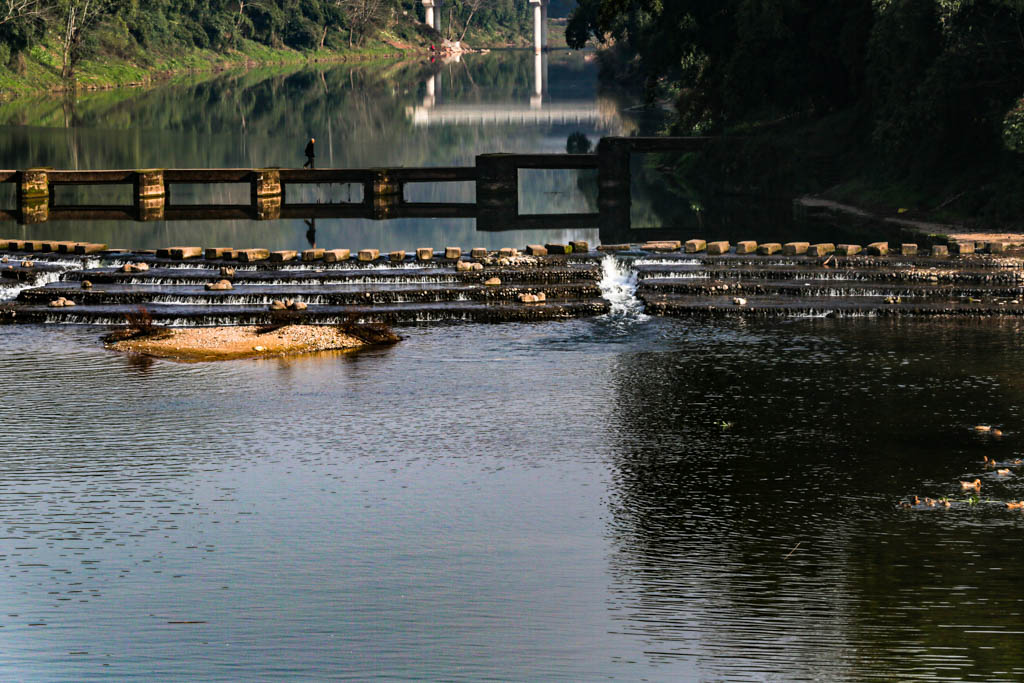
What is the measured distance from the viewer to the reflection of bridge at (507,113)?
12604 centimetres

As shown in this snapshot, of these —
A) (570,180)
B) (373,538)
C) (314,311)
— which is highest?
(570,180)

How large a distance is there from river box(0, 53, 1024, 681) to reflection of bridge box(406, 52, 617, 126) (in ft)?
296

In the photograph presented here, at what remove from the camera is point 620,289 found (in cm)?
4294

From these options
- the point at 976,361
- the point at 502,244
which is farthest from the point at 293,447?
the point at 502,244

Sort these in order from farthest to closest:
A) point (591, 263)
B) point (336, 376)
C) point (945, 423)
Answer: point (591, 263), point (336, 376), point (945, 423)

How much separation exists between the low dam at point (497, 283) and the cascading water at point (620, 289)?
3.5 inches

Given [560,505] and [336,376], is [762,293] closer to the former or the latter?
[336,376]

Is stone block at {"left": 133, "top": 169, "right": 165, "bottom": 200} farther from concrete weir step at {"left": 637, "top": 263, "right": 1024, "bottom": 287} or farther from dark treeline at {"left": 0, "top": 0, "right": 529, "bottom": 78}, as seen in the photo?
dark treeline at {"left": 0, "top": 0, "right": 529, "bottom": 78}

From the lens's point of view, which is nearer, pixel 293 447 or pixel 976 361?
pixel 293 447

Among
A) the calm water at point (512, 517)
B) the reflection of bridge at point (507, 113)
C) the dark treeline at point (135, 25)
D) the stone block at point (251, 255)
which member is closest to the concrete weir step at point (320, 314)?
the calm water at point (512, 517)

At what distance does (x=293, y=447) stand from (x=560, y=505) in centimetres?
577

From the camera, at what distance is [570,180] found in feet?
301

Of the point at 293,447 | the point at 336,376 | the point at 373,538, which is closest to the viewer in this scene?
the point at 373,538

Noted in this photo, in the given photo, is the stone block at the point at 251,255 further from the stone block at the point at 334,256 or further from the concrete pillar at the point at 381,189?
the concrete pillar at the point at 381,189
